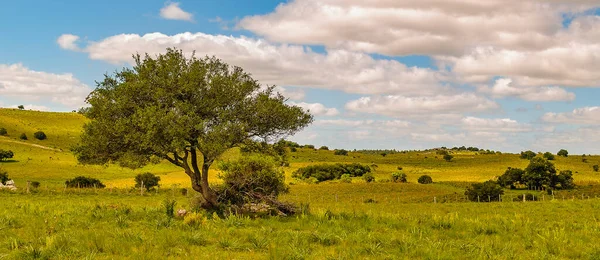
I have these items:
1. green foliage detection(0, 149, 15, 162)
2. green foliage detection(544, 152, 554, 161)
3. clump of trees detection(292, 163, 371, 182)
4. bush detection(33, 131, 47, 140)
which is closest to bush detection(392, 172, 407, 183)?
clump of trees detection(292, 163, 371, 182)

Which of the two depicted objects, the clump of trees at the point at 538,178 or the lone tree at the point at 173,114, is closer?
the lone tree at the point at 173,114

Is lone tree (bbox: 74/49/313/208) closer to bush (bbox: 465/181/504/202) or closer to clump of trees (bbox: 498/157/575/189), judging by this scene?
bush (bbox: 465/181/504/202)

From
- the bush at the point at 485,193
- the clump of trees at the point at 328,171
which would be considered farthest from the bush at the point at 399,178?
the bush at the point at 485,193

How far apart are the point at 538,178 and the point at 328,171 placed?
4913 centimetres

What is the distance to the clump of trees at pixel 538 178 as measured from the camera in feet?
308

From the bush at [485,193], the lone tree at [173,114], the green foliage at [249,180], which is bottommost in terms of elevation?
the bush at [485,193]

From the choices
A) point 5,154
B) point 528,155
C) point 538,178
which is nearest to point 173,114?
point 538,178

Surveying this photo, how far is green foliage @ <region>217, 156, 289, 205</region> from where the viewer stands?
27.0 metres

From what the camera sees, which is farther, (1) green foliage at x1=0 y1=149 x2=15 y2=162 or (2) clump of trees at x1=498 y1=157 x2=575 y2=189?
(1) green foliage at x1=0 y1=149 x2=15 y2=162

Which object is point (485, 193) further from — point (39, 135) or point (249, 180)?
point (39, 135)

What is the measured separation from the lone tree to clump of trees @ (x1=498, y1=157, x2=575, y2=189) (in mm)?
81497

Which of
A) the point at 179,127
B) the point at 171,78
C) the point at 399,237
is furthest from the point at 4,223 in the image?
the point at 399,237

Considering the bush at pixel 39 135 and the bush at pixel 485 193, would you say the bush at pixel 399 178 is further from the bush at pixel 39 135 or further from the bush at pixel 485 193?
the bush at pixel 39 135

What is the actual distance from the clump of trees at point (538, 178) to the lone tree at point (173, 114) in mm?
81497
